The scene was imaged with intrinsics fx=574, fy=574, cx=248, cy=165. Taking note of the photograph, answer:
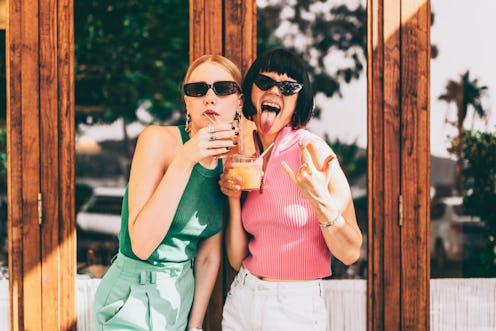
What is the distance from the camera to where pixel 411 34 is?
10.5ft

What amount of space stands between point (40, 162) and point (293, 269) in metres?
1.54

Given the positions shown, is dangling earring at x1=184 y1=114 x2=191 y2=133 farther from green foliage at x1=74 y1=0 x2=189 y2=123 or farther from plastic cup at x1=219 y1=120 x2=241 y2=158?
green foliage at x1=74 y1=0 x2=189 y2=123

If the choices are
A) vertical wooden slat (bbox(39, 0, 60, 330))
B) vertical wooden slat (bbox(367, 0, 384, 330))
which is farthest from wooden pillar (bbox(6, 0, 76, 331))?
vertical wooden slat (bbox(367, 0, 384, 330))

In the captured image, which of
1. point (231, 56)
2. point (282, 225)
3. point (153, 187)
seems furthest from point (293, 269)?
point (231, 56)

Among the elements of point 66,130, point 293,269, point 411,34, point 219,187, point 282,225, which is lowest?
point 293,269

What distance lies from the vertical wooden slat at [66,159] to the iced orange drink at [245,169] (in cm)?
115

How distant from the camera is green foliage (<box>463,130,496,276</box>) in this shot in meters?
3.31

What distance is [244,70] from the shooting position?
123 inches

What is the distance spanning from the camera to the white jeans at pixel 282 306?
2477 millimetres

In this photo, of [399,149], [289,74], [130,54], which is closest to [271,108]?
[289,74]

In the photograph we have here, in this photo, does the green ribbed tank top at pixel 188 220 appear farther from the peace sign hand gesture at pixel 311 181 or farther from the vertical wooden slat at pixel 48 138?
the vertical wooden slat at pixel 48 138

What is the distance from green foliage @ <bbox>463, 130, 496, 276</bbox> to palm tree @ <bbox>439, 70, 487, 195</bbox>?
0.13ft

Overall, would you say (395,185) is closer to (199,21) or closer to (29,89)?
(199,21)

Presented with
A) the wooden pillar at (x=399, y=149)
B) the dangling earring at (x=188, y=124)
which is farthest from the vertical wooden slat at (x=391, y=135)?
the dangling earring at (x=188, y=124)
